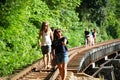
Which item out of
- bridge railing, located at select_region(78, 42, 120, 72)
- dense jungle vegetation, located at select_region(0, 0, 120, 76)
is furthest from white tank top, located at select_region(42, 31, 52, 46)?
dense jungle vegetation, located at select_region(0, 0, 120, 76)

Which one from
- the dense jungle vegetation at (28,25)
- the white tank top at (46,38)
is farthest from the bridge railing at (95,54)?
the white tank top at (46,38)

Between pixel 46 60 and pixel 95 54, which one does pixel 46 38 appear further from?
pixel 95 54

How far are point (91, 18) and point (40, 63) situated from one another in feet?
91.2

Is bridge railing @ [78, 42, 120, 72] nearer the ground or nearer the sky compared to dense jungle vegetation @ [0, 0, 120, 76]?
nearer the ground

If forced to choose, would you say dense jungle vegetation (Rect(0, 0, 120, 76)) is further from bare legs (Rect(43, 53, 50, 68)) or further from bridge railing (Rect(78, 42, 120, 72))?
bridge railing (Rect(78, 42, 120, 72))

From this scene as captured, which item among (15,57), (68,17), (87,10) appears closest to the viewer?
(15,57)

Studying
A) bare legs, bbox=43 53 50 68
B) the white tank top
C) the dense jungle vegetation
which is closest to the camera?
the white tank top

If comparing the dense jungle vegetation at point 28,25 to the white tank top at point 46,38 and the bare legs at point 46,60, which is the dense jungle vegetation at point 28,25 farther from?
the white tank top at point 46,38

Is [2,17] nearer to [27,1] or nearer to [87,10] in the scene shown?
[27,1]

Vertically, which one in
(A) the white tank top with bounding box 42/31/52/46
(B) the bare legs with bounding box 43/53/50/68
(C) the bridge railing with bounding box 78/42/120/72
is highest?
(A) the white tank top with bounding box 42/31/52/46

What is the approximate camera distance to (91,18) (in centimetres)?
4212

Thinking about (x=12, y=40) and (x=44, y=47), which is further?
(x=12, y=40)

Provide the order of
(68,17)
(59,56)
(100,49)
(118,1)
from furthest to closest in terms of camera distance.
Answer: (118,1)
(68,17)
(100,49)
(59,56)

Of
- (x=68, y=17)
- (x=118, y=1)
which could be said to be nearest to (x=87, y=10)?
(x=68, y=17)
